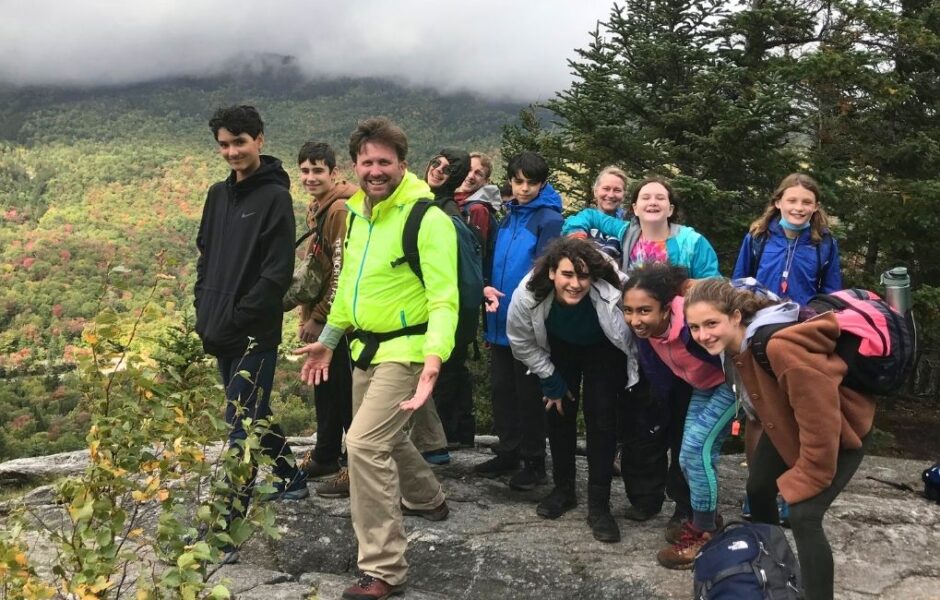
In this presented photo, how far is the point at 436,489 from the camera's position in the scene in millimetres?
4234

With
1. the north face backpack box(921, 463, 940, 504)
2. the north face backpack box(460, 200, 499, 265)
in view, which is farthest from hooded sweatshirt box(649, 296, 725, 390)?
the north face backpack box(921, 463, 940, 504)

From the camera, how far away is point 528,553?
12.7 feet

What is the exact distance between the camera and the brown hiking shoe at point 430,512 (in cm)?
423

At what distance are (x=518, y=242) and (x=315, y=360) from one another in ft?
5.02

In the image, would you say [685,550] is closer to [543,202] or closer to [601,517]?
[601,517]

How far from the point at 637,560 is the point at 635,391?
963mm

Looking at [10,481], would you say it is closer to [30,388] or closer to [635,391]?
[635,391]

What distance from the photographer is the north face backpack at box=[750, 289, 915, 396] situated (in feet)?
8.73

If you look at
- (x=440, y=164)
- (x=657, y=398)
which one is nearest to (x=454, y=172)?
(x=440, y=164)

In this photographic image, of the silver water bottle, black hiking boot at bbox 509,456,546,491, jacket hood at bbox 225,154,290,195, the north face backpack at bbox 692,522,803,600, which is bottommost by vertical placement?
black hiking boot at bbox 509,456,546,491

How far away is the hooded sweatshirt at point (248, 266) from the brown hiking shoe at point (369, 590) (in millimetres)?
1298

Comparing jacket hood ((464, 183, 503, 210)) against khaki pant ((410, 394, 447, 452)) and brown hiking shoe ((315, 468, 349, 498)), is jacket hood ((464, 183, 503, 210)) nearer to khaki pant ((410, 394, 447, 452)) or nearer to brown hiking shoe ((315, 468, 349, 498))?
khaki pant ((410, 394, 447, 452))

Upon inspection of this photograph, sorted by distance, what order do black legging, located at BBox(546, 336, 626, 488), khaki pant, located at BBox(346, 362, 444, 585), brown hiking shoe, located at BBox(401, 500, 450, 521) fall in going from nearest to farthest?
khaki pant, located at BBox(346, 362, 444, 585) < black legging, located at BBox(546, 336, 626, 488) < brown hiking shoe, located at BBox(401, 500, 450, 521)

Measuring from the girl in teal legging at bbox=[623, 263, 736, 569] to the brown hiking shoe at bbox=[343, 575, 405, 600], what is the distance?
1518mm
